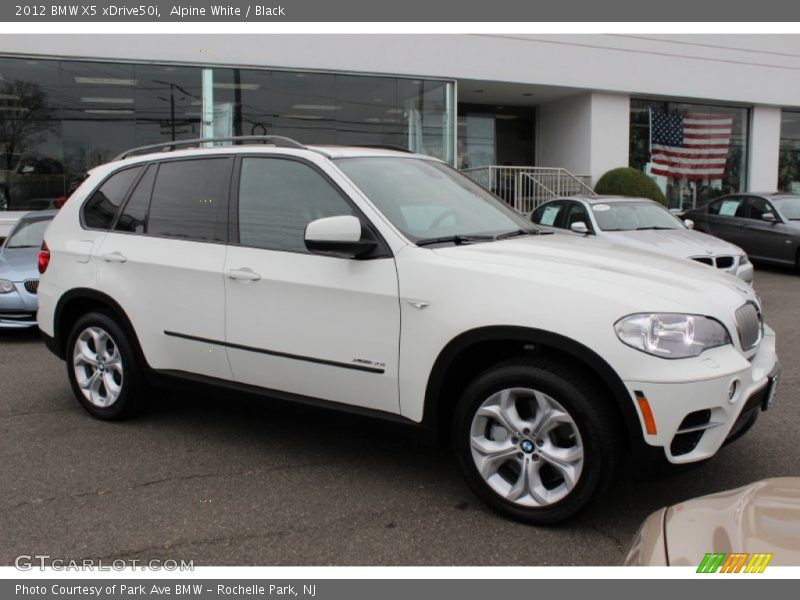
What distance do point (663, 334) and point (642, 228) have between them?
7407 mm

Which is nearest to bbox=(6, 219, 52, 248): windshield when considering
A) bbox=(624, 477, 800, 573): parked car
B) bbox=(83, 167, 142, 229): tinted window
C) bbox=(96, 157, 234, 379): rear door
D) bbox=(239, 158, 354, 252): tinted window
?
bbox=(83, 167, 142, 229): tinted window

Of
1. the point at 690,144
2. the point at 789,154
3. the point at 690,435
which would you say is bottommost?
the point at 690,435

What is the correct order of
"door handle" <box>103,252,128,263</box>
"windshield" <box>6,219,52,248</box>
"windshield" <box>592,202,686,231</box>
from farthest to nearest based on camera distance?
"windshield" <box>592,202,686,231</box> → "windshield" <box>6,219,52,248</box> → "door handle" <box>103,252,128,263</box>

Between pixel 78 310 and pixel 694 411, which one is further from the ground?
pixel 78 310

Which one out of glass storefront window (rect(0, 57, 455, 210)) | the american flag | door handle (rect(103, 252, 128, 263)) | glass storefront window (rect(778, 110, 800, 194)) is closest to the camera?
door handle (rect(103, 252, 128, 263))

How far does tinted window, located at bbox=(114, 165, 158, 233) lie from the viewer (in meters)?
4.80

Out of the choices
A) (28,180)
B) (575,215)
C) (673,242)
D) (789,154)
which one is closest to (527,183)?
(575,215)

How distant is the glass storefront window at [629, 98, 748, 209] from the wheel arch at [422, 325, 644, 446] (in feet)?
65.6

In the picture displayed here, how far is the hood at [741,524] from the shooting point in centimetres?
177

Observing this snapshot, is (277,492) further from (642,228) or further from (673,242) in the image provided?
(642,228)

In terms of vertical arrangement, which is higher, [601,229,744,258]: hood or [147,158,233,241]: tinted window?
[147,158,233,241]: tinted window

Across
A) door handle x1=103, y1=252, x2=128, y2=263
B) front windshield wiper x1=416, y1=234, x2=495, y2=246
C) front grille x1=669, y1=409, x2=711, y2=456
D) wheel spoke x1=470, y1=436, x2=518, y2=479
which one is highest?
front windshield wiper x1=416, y1=234, x2=495, y2=246

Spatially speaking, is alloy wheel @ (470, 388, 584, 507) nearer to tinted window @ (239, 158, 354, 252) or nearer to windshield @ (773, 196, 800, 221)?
tinted window @ (239, 158, 354, 252)

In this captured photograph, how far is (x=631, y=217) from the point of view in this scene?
34.0 ft
